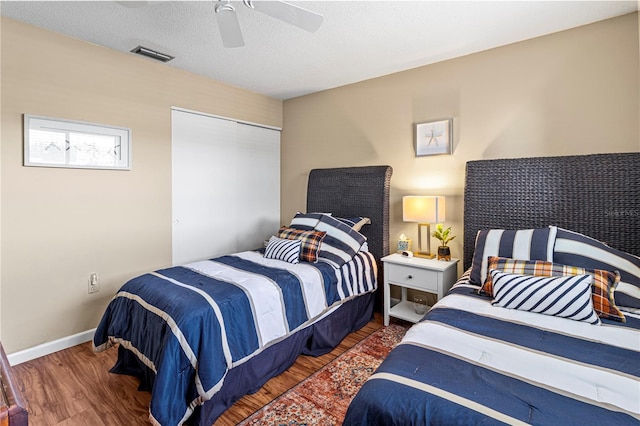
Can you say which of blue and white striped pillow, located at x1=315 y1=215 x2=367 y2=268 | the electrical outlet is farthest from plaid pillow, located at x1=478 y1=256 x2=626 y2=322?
the electrical outlet

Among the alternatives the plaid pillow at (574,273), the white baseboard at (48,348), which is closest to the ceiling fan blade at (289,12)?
the plaid pillow at (574,273)

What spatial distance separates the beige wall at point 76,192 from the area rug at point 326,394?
1.93m

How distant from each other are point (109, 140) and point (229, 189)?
130 centimetres

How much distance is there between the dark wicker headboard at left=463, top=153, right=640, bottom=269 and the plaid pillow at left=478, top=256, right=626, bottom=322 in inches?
21.4

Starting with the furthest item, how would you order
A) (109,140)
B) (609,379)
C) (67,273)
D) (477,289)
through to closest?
(109,140) → (67,273) → (477,289) → (609,379)

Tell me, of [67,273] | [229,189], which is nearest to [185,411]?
[67,273]

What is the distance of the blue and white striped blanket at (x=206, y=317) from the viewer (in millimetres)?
1694

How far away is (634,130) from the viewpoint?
226 cm

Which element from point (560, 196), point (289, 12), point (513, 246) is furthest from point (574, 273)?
point (289, 12)

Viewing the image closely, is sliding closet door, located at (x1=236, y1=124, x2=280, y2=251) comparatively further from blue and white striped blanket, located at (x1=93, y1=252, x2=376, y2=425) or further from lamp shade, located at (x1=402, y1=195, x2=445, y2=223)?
lamp shade, located at (x1=402, y1=195, x2=445, y2=223)

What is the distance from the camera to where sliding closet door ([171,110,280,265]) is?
3.42 meters

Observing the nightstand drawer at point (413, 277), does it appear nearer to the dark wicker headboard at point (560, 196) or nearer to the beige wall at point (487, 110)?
the dark wicker headboard at point (560, 196)

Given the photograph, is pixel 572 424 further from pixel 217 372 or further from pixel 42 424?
pixel 42 424

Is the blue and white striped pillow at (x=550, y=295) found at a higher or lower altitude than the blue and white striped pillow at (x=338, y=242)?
lower
